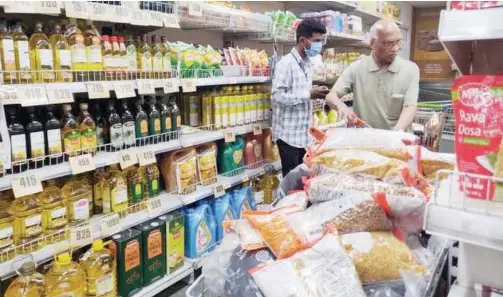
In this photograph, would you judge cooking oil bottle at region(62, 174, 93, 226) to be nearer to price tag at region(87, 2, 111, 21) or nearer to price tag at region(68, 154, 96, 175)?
price tag at region(68, 154, 96, 175)

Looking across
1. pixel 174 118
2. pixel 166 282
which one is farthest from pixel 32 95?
pixel 166 282

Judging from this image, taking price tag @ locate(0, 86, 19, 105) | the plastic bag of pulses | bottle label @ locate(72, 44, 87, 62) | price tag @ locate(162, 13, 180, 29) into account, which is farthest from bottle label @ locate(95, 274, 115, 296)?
the plastic bag of pulses

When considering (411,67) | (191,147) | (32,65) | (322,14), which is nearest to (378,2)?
(322,14)

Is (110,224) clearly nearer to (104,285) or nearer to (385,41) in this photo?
(104,285)

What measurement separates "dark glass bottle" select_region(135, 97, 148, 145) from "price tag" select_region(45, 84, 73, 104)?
55cm

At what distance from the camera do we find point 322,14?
4203 millimetres

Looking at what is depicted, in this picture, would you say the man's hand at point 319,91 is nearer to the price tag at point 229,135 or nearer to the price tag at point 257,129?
the price tag at point 257,129

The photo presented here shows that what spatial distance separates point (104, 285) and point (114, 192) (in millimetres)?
520

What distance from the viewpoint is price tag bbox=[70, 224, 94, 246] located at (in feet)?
6.94

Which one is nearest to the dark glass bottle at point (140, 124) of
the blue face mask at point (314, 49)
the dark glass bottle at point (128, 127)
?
the dark glass bottle at point (128, 127)

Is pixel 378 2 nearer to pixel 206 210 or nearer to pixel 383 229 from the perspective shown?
pixel 206 210

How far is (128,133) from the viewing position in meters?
2.44

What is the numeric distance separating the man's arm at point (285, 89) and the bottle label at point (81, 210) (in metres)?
1.60

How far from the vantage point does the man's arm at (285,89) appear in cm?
314
